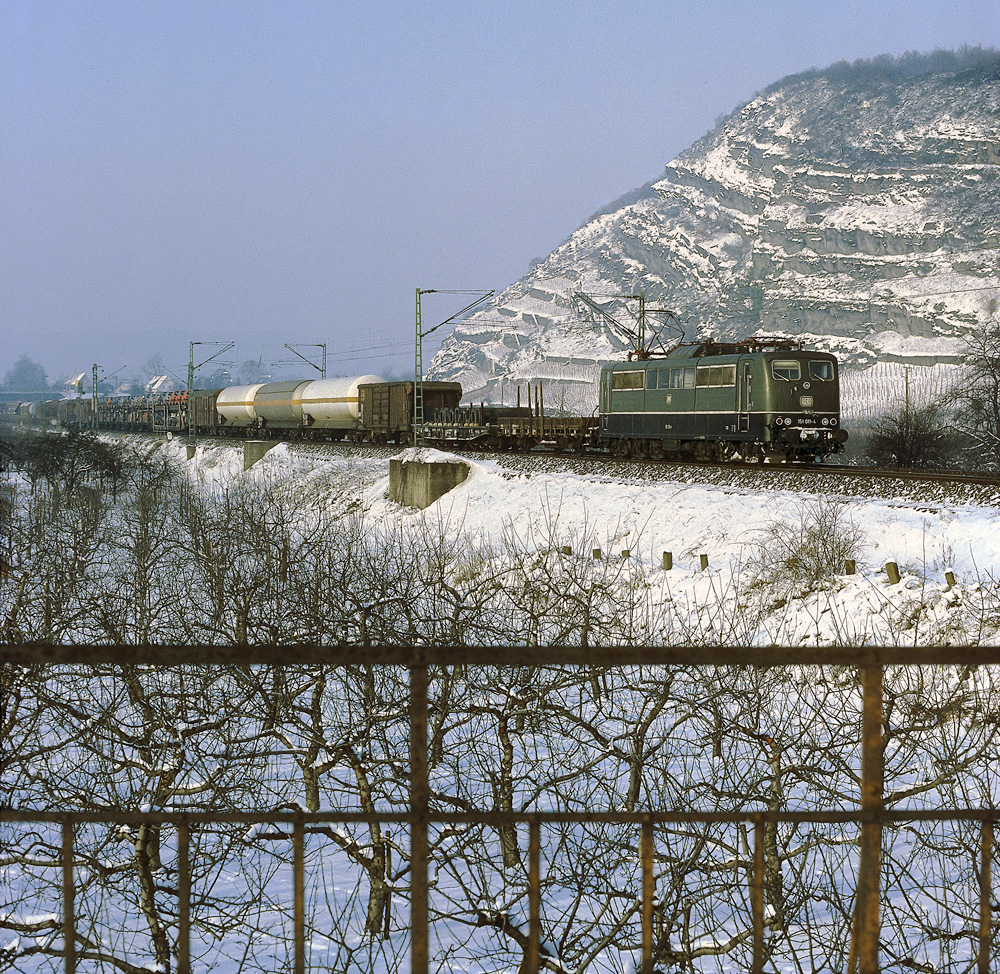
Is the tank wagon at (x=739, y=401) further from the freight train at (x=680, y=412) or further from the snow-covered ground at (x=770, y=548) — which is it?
the snow-covered ground at (x=770, y=548)

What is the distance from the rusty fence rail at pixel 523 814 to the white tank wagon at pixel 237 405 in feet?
190

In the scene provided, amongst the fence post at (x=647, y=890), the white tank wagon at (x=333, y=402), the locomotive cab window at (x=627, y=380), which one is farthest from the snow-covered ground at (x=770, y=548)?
the white tank wagon at (x=333, y=402)

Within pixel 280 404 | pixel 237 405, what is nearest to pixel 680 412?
pixel 280 404

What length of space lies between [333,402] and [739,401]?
2763 centimetres

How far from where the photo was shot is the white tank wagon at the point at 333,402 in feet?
159

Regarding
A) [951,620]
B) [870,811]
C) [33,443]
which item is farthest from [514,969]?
[33,443]

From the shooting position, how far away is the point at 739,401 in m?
26.7

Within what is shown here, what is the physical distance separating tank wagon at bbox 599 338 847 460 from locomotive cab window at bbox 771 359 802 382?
0.03 metres

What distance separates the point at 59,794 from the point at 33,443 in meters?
47.6

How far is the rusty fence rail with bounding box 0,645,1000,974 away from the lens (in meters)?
2.75

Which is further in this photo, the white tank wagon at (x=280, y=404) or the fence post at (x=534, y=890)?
the white tank wagon at (x=280, y=404)

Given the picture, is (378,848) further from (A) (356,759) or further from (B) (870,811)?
(B) (870,811)

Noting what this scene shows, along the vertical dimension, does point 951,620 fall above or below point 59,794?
above

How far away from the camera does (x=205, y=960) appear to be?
995 cm
